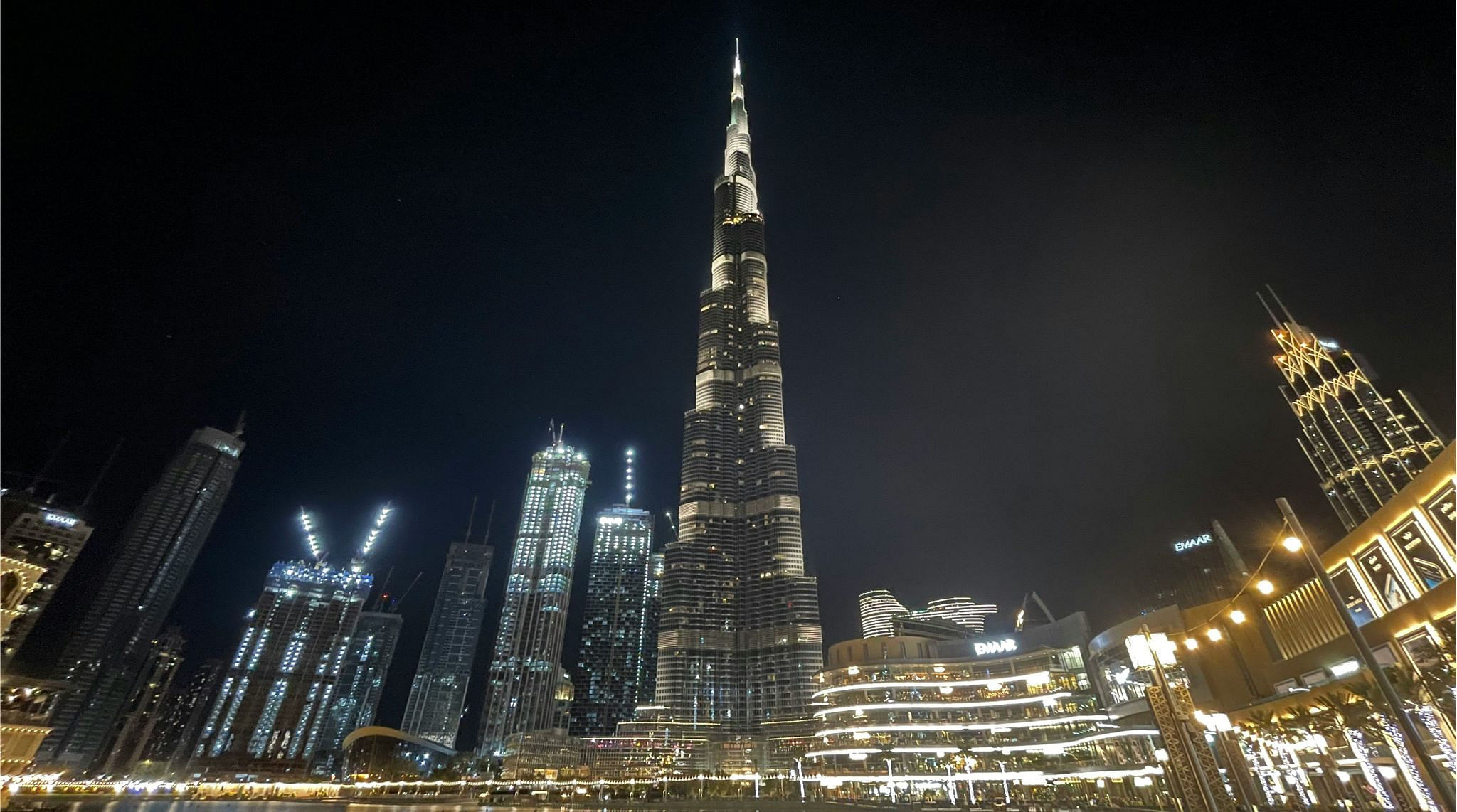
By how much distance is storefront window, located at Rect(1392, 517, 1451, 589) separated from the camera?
80.3ft

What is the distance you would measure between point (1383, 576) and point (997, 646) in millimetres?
100051

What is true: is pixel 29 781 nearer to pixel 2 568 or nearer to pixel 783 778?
pixel 2 568

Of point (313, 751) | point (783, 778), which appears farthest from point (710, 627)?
point (313, 751)

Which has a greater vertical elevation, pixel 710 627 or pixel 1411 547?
pixel 710 627

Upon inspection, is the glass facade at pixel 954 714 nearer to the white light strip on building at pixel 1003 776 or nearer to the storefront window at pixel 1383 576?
the white light strip on building at pixel 1003 776

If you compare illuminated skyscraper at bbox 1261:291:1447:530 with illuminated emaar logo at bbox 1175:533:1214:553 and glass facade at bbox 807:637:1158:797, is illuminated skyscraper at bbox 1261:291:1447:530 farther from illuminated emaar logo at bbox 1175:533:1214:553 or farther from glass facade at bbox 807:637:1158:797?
glass facade at bbox 807:637:1158:797

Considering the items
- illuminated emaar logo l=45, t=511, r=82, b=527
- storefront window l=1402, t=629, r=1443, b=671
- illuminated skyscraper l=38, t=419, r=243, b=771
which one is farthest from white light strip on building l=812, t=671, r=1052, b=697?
illuminated skyscraper l=38, t=419, r=243, b=771

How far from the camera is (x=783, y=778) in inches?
5022

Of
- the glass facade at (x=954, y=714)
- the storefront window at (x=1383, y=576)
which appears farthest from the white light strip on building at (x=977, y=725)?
the storefront window at (x=1383, y=576)

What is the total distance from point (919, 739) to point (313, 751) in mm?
184734

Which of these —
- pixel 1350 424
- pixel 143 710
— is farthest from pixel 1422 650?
pixel 143 710

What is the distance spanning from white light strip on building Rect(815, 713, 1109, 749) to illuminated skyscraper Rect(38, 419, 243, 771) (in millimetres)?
182133

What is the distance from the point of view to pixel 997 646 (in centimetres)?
11869

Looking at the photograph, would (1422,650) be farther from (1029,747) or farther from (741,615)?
(741,615)
